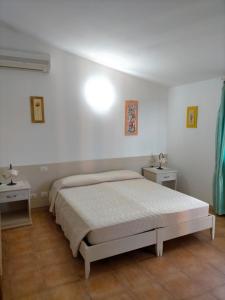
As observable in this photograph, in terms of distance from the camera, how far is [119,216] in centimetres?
234

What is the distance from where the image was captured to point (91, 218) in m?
2.29

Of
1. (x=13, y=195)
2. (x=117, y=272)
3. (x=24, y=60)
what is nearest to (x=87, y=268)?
(x=117, y=272)

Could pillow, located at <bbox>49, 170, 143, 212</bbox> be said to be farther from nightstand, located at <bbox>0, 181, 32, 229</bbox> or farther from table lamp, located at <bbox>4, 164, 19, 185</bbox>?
table lamp, located at <bbox>4, 164, 19, 185</bbox>

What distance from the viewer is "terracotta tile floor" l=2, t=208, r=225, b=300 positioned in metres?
1.91

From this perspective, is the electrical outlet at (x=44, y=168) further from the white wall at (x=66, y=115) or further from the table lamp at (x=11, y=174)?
the table lamp at (x=11, y=174)

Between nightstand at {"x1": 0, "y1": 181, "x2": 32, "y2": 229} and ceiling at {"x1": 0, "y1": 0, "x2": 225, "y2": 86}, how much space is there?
7.13ft

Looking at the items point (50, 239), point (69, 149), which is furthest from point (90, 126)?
point (50, 239)

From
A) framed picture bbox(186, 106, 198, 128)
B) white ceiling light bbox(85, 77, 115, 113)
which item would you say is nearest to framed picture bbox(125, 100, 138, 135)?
white ceiling light bbox(85, 77, 115, 113)

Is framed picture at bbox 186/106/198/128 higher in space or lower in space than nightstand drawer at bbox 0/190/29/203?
higher

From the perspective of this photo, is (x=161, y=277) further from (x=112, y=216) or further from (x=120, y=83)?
(x=120, y=83)

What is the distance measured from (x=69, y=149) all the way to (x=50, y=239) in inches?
58.4

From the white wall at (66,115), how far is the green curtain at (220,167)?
1394mm

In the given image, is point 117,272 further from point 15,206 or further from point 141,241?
point 15,206

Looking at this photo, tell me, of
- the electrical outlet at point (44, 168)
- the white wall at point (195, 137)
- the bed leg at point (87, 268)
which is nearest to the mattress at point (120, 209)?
the bed leg at point (87, 268)
